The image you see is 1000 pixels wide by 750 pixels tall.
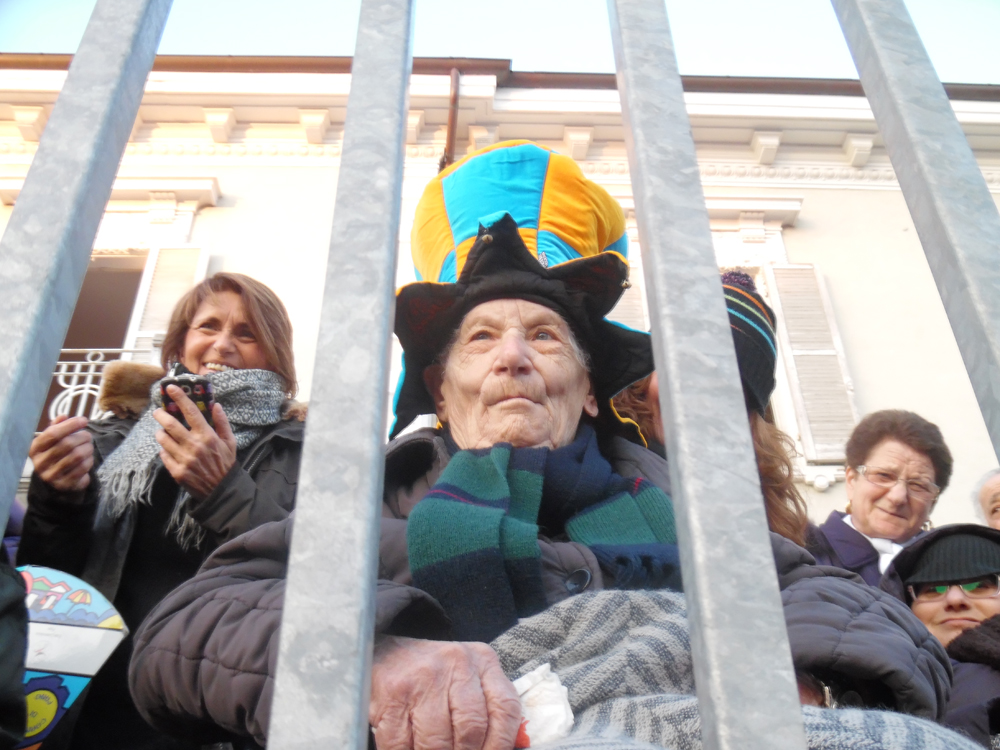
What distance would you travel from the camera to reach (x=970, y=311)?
714 millimetres

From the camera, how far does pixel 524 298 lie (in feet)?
7.11

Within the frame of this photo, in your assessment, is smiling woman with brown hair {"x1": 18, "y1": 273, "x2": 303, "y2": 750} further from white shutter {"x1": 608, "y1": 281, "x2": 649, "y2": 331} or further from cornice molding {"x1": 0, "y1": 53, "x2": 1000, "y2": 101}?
cornice molding {"x1": 0, "y1": 53, "x2": 1000, "y2": 101}

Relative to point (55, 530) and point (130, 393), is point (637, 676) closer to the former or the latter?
point (55, 530)

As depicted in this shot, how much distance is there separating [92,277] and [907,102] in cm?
857

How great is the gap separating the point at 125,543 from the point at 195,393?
13.9 inches

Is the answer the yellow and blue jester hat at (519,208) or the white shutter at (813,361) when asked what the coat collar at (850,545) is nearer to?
the yellow and blue jester hat at (519,208)

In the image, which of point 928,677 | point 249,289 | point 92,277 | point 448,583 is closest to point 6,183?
point 92,277

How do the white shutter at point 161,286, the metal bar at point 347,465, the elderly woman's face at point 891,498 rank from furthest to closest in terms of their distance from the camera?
1. the white shutter at point 161,286
2. the elderly woman's face at point 891,498
3. the metal bar at point 347,465

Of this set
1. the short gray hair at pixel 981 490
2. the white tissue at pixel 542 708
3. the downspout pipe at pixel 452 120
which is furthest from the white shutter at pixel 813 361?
the white tissue at pixel 542 708

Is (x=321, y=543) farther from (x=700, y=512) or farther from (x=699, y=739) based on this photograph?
(x=699, y=739)

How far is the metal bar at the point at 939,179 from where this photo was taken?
2.32 feet

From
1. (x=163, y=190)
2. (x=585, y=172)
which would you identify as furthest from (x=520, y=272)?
(x=163, y=190)

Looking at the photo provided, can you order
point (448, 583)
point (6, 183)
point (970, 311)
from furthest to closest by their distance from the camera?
point (6, 183), point (448, 583), point (970, 311)

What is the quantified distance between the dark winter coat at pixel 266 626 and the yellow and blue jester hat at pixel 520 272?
26.4 inches
